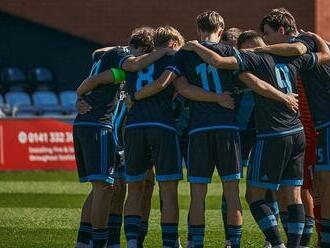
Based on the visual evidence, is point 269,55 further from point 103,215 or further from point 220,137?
point 103,215

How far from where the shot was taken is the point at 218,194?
17.9 meters

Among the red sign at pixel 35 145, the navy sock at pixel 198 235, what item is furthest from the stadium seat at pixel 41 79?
the navy sock at pixel 198 235

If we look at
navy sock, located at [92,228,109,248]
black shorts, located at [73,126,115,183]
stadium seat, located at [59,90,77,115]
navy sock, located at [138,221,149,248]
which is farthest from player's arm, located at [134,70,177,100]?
stadium seat, located at [59,90,77,115]

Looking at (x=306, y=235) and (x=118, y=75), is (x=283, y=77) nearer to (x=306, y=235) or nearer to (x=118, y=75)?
(x=118, y=75)

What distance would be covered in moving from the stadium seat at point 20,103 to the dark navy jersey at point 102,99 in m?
15.4

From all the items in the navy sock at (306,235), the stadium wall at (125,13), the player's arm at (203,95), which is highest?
the stadium wall at (125,13)

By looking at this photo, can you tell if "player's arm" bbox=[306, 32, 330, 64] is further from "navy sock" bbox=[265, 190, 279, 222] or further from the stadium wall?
the stadium wall

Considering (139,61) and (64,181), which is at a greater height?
(139,61)

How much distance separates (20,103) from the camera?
1077 inches

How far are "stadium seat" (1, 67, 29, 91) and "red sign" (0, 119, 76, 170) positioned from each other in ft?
22.3

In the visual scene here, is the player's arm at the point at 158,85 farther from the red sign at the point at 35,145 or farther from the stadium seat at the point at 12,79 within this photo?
the stadium seat at the point at 12,79

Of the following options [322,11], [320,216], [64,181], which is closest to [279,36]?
[320,216]

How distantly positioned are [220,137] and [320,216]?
4.96 ft

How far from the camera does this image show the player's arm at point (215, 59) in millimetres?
10078
